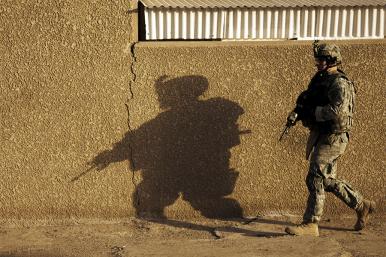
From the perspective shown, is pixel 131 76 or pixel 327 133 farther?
pixel 131 76

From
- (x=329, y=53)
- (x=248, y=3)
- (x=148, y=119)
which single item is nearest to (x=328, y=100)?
(x=329, y=53)

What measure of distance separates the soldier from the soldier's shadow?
69 centimetres

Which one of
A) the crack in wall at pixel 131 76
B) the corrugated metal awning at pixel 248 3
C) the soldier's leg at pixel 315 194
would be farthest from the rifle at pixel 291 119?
the crack in wall at pixel 131 76

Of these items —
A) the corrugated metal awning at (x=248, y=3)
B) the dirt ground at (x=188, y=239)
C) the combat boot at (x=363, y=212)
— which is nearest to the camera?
the dirt ground at (x=188, y=239)

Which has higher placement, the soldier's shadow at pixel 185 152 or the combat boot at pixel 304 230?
the soldier's shadow at pixel 185 152

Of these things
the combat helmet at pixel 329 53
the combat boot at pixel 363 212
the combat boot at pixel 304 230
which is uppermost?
the combat helmet at pixel 329 53

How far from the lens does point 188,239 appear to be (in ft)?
17.4

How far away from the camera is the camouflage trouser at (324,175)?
515 cm

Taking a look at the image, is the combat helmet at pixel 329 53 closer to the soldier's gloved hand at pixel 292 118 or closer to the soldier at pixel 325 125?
the soldier at pixel 325 125

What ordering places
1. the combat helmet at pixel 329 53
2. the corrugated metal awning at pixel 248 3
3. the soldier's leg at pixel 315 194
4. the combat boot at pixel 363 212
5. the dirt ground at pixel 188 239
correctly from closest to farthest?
the dirt ground at pixel 188 239 < the combat helmet at pixel 329 53 < the soldier's leg at pixel 315 194 < the combat boot at pixel 363 212 < the corrugated metal awning at pixel 248 3

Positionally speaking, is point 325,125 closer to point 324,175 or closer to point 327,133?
point 327,133

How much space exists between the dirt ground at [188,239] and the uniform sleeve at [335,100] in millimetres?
1030

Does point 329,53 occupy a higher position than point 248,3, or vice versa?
point 248,3

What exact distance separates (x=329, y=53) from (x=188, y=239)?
1955 mm
